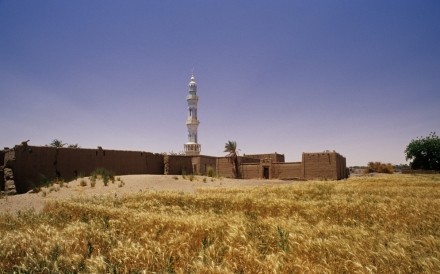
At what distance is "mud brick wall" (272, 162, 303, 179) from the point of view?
1650 inches

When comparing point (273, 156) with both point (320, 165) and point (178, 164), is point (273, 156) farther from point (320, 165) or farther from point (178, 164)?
point (178, 164)

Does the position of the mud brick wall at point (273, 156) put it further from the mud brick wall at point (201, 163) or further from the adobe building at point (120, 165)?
the mud brick wall at point (201, 163)

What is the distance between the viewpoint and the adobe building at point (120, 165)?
22.3m

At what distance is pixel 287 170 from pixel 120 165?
2241 cm

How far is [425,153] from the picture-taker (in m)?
66.2

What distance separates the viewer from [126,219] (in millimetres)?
7270

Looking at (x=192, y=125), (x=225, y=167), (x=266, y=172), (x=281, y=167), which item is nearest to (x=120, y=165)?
(x=225, y=167)

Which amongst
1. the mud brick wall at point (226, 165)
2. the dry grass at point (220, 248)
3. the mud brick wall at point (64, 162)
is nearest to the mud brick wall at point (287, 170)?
the mud brick wall at point (226, 165)

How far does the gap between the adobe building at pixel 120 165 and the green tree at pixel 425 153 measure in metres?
33.0

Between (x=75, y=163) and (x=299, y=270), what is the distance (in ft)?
89.1

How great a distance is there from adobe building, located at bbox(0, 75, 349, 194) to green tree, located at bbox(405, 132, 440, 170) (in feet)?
108

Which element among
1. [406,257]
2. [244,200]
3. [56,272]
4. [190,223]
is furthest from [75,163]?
[406,257]

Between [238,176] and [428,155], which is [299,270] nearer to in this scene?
[238,176]

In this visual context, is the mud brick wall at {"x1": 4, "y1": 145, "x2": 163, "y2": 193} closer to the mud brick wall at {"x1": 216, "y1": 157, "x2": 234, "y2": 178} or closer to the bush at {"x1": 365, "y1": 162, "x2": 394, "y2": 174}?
the mud brick wall at {"x1": 216, "y1": 157, "x2": 234, "y2": 178}
